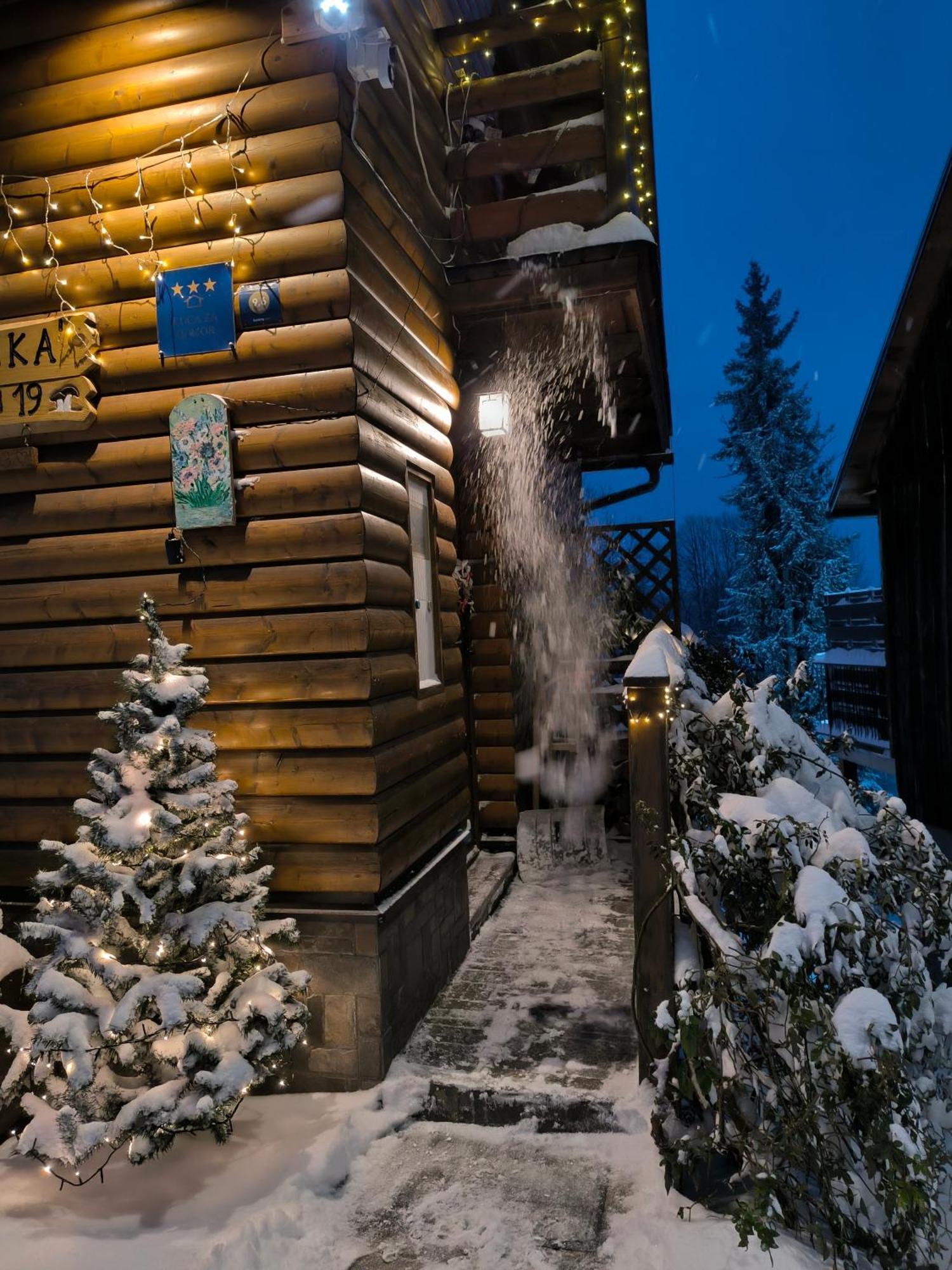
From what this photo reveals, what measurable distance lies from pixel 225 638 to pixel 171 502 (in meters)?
0.77

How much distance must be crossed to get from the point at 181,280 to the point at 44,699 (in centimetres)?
231

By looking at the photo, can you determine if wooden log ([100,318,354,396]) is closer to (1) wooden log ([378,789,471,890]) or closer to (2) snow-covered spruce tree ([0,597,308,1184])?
(2) snow-covered spruce tree ([0,597,308,1184])

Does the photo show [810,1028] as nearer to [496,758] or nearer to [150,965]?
[150,965]

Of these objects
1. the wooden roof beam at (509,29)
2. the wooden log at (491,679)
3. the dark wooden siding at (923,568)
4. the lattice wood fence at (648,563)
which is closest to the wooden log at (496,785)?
the wooden log at (491,679)

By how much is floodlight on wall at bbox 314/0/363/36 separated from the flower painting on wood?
172 centimetres

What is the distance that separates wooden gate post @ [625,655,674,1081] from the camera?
11.9ft

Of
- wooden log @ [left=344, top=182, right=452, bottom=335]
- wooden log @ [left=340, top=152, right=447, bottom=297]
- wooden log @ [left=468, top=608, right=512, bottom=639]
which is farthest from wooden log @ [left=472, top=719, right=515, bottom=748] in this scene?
wooden log @ [left=340, top=152, right=447, bottom=297]

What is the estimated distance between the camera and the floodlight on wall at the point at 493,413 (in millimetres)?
6332

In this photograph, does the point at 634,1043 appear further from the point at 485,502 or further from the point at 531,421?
the point at 531,421

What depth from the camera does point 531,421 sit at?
8383mm

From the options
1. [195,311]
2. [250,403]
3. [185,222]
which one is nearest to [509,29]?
[185,222]

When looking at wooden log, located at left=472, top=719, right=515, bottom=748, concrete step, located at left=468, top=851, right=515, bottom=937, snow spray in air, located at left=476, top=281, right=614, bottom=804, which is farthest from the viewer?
wooden log, located at left=472, top=719, right=515, bottom=748

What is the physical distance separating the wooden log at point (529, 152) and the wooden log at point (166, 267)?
2.60 metres

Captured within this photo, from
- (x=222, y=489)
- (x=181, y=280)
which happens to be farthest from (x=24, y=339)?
(x=222, y=489)
